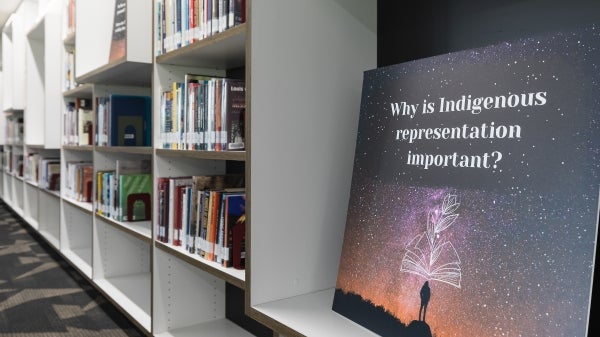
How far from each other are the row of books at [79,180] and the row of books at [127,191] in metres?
0.50

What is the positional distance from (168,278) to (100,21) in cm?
161

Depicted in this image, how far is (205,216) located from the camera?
5.74 feet

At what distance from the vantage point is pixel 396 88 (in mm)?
1307

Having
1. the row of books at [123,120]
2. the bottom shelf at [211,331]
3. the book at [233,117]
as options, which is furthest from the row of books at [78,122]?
the book at [233,117]

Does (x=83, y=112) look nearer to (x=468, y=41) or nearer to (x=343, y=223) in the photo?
(x=343, y=223)

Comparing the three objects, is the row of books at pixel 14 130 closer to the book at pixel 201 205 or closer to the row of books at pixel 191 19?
the row of books at pixel 191 19

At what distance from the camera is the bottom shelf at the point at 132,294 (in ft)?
7.73

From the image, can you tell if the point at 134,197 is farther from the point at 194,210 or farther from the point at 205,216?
the point at 205,216

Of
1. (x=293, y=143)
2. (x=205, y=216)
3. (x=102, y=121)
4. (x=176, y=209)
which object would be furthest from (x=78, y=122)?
(x=293, y=143)

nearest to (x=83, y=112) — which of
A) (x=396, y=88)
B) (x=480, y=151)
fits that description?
(x=396, y=88)

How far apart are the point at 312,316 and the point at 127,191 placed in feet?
5.54

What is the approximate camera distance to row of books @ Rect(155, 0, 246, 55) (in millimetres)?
1547

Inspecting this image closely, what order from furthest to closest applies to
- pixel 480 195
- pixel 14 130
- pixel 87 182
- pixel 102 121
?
pixel 14 130 → pixel 87 182 → pixel 102 121 → pixel 480 195

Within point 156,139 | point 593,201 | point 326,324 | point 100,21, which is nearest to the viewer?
point 593,201
